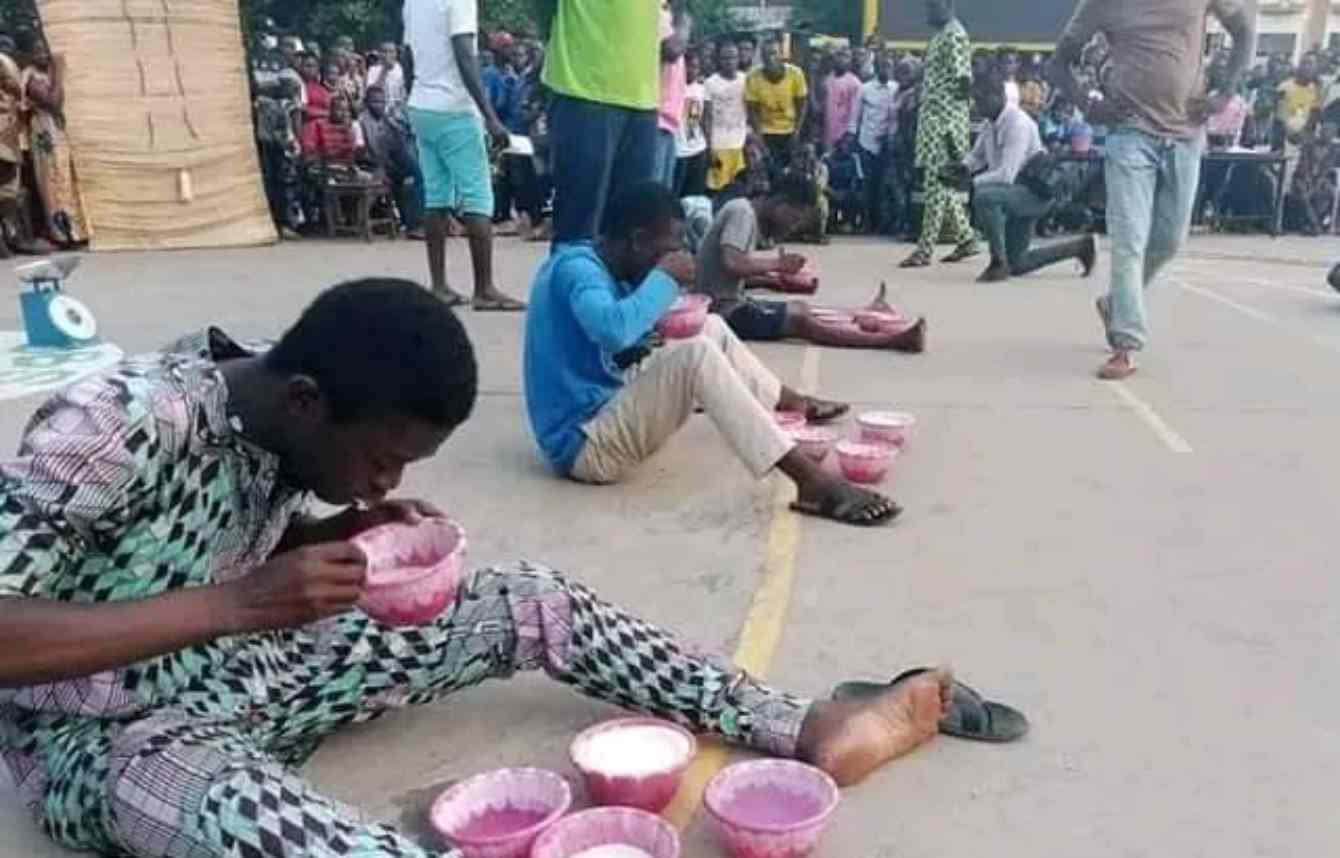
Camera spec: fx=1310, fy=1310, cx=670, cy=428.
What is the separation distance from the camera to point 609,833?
85.9 inches

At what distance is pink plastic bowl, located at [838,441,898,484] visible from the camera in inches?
166

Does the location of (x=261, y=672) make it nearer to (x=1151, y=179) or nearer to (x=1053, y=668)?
(x=1053, y=668)

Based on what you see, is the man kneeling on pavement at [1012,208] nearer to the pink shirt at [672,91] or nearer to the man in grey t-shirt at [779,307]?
the pink shirt at [672,91]

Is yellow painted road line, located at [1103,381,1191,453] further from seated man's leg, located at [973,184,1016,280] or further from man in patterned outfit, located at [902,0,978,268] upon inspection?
man in patterned outfit, located at [902,0,978,268]

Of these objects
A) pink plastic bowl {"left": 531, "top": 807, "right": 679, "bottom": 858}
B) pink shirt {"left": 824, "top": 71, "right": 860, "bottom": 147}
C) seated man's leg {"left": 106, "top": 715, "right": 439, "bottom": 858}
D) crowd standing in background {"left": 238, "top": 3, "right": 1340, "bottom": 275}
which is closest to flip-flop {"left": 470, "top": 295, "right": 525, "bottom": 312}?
crowd standing in background {"left": 238, "top": 3, "right": 1340, "bottom": 275}

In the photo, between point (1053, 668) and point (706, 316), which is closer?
point (1053, 668)

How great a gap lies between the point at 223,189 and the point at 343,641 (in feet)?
29.9

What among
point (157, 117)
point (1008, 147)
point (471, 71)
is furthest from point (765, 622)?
point (157, 117)

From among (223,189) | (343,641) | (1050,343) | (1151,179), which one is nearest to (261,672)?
(343,641)

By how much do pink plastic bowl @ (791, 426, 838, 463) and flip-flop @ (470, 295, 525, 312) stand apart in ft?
8.41

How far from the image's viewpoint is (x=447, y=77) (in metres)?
6.62

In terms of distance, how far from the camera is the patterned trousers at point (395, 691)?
6.21ft

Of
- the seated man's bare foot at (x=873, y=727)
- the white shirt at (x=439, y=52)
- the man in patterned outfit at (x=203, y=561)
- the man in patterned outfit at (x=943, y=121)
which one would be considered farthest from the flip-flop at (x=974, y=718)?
the man in patterned outfit at (x=943, y=121)

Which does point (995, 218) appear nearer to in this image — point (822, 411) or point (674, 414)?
point (822, 411)
